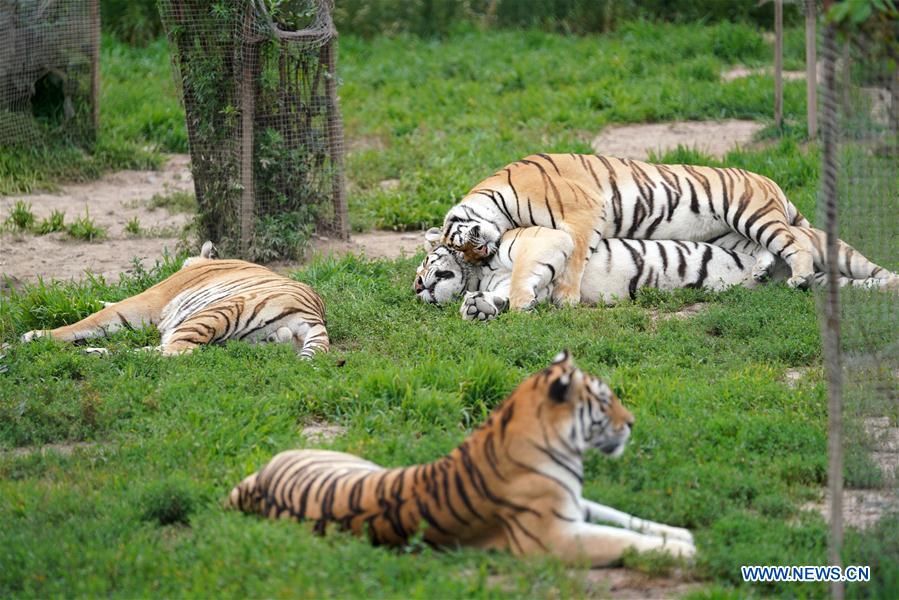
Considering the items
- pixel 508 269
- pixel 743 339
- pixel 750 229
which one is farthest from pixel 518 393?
pixel 750 229

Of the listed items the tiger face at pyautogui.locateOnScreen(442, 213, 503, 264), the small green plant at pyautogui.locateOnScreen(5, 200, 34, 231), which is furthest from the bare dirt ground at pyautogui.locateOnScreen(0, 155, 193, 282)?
the tiger face at pyautogui.locateOnScreen(442, 213, 503, 264)

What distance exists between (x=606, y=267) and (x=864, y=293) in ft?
7.10

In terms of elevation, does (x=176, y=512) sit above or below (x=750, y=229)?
below

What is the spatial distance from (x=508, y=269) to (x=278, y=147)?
6.97 feet

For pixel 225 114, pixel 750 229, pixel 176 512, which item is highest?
pixel 225 114

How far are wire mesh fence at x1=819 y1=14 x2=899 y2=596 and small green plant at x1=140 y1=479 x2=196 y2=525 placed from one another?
2436 mm

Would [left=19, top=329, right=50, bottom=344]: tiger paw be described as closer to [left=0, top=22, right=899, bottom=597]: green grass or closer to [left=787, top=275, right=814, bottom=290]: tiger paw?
[left=0, top=22, right=899, bottom=597]: green grass

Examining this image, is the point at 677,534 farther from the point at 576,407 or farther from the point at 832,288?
the point at 832,288

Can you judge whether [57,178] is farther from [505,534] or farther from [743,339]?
[505,534]

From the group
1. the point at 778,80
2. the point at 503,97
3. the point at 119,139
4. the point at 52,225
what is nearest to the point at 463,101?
the point at 503,97

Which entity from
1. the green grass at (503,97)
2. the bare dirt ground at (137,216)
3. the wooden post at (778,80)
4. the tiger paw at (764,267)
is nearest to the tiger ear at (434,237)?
the bare dirt ground at (137,216)

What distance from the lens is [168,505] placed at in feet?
14.8

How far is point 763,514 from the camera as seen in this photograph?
4488 millimetres

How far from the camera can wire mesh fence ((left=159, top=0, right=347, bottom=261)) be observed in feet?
27.0
